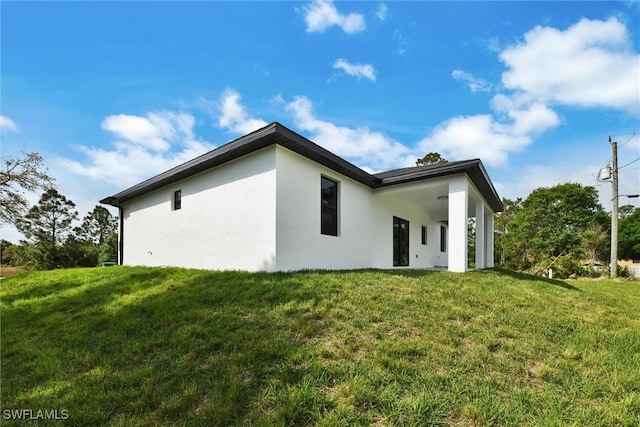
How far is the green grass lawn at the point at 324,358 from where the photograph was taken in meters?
2.29

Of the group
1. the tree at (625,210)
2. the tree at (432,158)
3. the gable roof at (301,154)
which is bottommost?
the gable roof at (301,154)

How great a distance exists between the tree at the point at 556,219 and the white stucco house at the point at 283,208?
1860cm

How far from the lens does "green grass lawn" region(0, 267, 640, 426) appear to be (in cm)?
229

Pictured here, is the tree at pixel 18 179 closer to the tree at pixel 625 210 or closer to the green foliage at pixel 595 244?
the green foliage at pixel 595 244

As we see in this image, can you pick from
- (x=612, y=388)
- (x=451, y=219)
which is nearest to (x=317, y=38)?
(x=451, y=219)

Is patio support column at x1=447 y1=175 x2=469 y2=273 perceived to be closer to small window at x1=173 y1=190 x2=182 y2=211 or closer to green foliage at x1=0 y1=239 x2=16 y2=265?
small window at x1=173 y1=190 x2=182 y2=211

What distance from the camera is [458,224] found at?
7.98m

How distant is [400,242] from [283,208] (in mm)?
6578

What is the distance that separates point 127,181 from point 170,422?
12.5m

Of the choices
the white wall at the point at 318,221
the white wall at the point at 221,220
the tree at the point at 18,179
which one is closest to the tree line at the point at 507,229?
the tree at the point at 18,179

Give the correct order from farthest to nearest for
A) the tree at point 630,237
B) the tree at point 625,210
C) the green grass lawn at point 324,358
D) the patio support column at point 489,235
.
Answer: the tree at point 625,210 < the tree at point 630,237 < the patio support column at point 489,235 < the green grass lawn at point 324,358

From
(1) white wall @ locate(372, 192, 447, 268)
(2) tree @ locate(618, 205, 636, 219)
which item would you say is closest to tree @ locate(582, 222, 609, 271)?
(1) white wall @ locate(372, 192, 447, 268)

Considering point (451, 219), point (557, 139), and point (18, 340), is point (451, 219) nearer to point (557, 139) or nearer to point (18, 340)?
point (557, 139)

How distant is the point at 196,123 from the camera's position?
9.05 m
